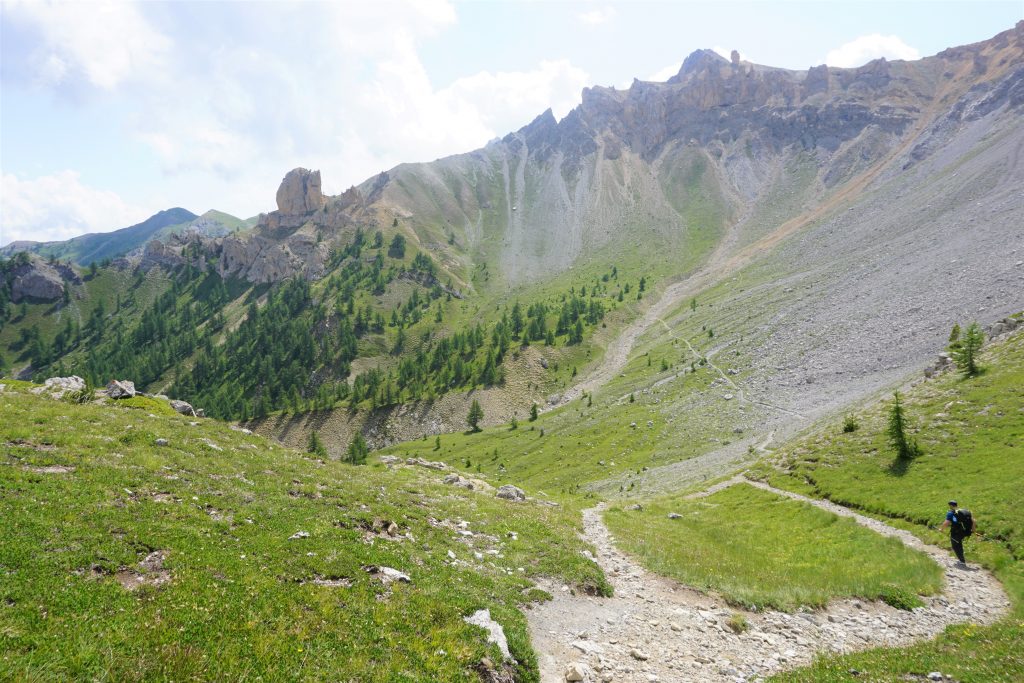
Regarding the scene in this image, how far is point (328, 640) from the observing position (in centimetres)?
1105

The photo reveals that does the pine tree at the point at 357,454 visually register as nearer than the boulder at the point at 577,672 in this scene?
No

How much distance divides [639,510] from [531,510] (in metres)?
14.0

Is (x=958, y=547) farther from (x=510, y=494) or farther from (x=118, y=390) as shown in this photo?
(x=118, y=390)

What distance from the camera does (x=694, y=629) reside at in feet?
53.8

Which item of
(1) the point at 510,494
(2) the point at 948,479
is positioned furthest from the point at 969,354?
(1) the point at 510,494

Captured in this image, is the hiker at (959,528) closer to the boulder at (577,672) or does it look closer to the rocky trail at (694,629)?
the rocky trail at (694,629)

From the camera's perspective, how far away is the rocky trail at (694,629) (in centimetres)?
1362

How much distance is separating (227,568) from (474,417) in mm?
113972

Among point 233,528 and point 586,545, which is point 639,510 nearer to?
point 586,545

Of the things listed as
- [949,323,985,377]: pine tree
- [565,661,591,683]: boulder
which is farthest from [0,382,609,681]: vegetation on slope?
[949,323,985,377]: pine tree

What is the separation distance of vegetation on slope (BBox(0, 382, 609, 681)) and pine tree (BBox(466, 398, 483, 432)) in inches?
3926

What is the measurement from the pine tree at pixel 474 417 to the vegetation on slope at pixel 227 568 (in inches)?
3926

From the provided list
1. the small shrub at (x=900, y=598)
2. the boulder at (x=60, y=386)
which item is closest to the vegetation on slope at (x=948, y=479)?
the small shrub at (x=900, y=598)

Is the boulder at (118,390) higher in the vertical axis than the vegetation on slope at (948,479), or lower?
higher
